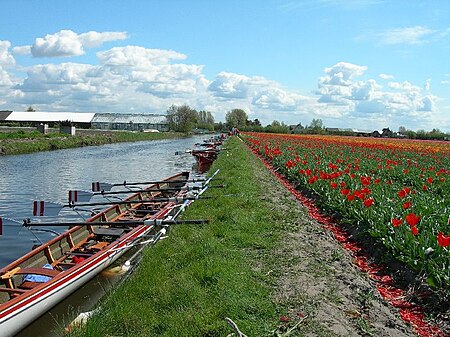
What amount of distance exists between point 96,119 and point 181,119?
20.4m

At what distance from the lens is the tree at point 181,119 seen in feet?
377

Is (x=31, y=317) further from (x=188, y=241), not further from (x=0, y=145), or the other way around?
(x=0, y=145)

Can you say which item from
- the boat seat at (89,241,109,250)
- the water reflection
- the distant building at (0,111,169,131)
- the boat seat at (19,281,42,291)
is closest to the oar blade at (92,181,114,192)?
the water reflection

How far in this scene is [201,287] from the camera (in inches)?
237

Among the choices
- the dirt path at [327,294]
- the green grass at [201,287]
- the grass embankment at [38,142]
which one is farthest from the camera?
the grass embankment at [38,142]

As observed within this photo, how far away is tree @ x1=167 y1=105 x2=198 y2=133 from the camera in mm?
115000

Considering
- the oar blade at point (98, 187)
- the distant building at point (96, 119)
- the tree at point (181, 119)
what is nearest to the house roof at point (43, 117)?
the distant building at point (96, 119)

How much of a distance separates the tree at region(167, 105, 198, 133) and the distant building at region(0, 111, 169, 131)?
2.98m

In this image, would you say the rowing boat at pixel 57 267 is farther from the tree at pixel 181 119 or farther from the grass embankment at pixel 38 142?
the tree at pixel 181 119

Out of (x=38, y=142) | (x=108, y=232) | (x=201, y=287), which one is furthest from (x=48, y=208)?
(x=38, y=142)

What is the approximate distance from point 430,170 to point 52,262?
14.1m

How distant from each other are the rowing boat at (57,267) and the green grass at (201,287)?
3.73 feet

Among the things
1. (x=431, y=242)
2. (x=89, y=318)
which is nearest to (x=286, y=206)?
(x=431, y=242)

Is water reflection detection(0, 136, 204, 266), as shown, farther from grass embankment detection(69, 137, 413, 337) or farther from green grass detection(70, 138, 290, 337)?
grass embankment detection(69, 137, 413, 337)
